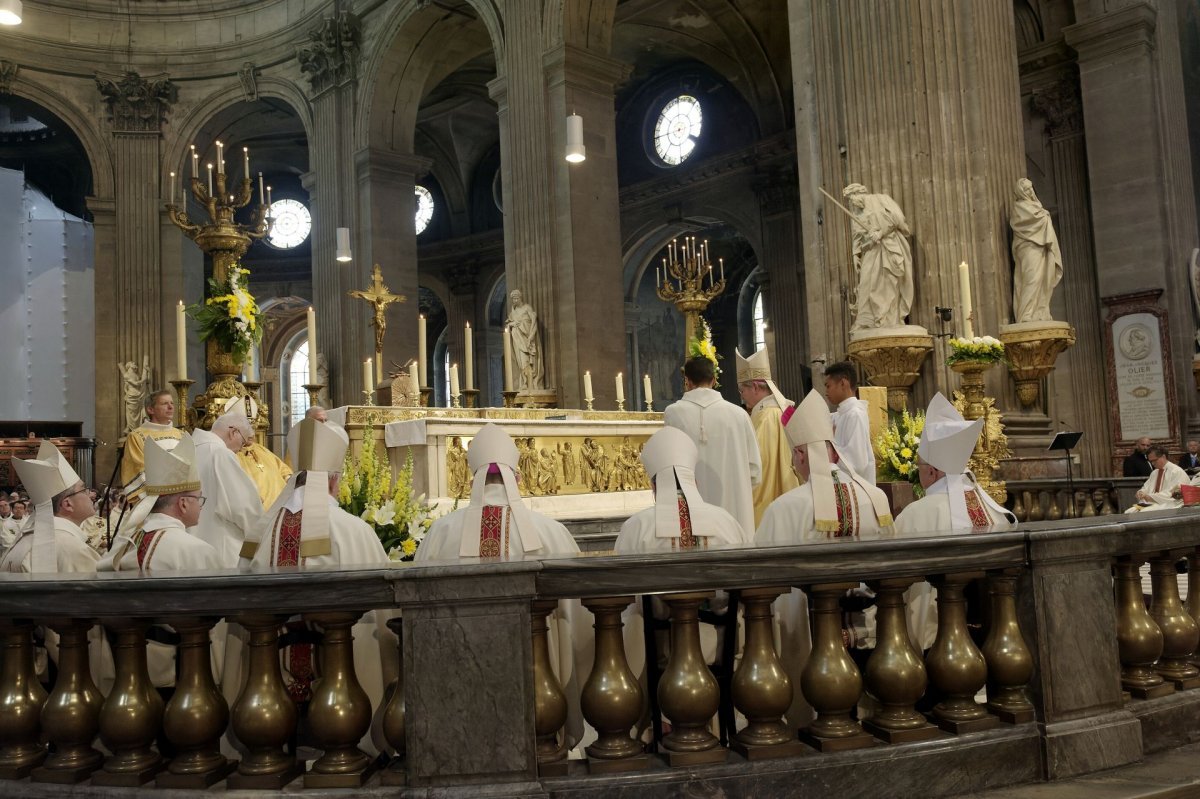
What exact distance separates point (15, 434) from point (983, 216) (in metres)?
20.8

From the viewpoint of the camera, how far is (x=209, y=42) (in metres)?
23.9

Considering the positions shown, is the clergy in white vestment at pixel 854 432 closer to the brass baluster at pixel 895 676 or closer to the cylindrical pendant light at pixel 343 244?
the brass baluster at pixel 895 676

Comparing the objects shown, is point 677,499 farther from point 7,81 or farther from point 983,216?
point 7,81

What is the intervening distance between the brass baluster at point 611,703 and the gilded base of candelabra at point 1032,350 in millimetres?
8087

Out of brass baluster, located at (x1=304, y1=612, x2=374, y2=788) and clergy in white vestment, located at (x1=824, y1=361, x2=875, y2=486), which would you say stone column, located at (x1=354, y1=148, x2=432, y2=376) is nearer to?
clergy in white vestment, located at (x1=824, y1=361, x2=875, y2=486)

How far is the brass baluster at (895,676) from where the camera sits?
3045 mm

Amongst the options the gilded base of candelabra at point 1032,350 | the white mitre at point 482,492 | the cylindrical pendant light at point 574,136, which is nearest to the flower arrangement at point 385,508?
the white mitre at point 482,492

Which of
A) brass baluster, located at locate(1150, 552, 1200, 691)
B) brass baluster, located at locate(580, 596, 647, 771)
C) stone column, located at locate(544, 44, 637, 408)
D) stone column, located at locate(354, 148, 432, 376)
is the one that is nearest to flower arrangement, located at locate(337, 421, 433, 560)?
brass baluster, located at locate(580, 596, 647, 771)

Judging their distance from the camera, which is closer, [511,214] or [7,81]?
[511,214]

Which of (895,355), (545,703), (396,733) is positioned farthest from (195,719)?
(895,355)

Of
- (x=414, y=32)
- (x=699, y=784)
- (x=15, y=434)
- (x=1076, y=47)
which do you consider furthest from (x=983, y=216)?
(x=15, y=434)

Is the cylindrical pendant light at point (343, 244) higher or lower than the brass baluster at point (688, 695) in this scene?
higher

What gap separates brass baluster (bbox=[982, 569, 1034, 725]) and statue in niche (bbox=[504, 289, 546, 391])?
1334 cm

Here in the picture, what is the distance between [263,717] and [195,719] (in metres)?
0.19
